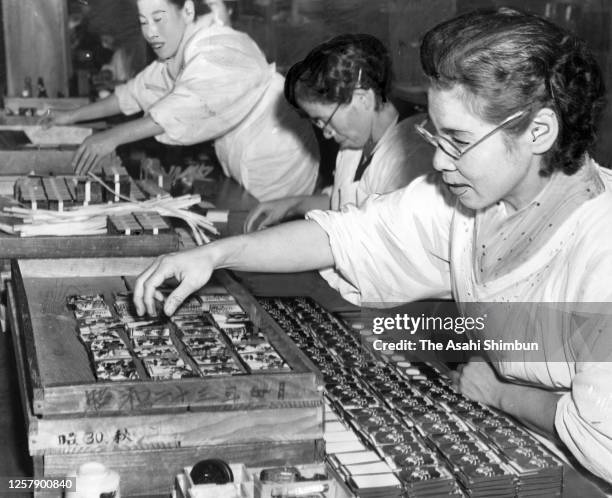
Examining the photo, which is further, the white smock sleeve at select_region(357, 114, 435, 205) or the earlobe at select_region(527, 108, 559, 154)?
the white smock sleeve at select_region(357, 114, 435, 205)

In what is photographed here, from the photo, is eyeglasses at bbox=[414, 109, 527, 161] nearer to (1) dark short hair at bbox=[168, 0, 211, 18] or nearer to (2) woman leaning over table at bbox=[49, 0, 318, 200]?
(2) woman leaning over table at bbox=[49, 0, 318, 200]

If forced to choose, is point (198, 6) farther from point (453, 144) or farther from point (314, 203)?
point (453, 144)

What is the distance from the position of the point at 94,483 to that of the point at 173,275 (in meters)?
0.54

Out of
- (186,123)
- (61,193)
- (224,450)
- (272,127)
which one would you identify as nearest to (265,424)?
(224,450)

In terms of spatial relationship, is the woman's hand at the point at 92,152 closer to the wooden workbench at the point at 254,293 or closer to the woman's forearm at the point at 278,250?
the wooden workbench at the point at 254,293

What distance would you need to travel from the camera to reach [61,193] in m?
2.66

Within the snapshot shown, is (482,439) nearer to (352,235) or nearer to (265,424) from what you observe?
(265,424)

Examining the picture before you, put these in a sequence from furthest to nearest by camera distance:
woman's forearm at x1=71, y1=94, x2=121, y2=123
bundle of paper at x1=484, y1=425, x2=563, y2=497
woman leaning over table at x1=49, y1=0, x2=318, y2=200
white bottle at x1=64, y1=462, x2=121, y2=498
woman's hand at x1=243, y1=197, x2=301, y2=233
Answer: woman's forearm at x1=71, y1=94, x2=121, y2=123, woman leaning over table at x1=49, y1=0, x2=318, y2=200, woman's hand at x1=243, y1=197, x2=301, y2=233, bundle of paper at x1=484, y1=425, x2=563, y2=497, white bottle at x1=64, y1=462, x2=121, y2=498

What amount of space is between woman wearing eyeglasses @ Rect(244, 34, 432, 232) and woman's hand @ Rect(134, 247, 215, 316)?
1006 mm

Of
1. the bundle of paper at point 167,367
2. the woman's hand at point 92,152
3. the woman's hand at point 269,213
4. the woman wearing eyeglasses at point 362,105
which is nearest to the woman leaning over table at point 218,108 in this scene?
the woman's hand at point 92,152

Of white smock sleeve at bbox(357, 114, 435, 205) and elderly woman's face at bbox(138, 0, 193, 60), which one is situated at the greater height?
elderly woman's face at bbox(138, 0, 193, 60)

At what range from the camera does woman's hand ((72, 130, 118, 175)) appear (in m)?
3.19

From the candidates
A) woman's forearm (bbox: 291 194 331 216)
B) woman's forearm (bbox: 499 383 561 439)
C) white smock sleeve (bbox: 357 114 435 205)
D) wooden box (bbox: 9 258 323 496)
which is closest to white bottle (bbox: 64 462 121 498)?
wooden box (bbox: 9 258 323 496)

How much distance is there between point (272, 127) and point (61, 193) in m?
1.31
